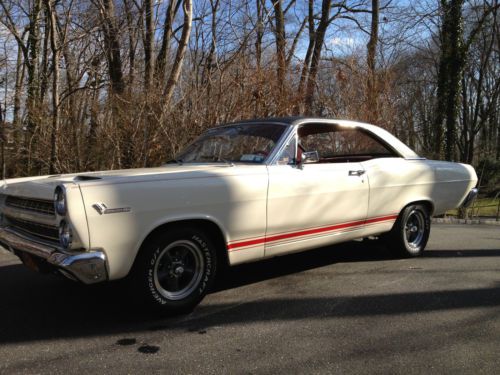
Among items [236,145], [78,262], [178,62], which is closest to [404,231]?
[236,145]

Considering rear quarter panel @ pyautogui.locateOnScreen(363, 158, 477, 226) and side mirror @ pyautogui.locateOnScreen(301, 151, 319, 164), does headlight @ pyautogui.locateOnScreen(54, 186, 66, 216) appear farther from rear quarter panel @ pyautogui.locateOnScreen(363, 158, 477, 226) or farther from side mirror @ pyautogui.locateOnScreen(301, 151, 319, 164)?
rear quarter panel @ pyautogui.locateOnScreen(363, 158, 477, 226)

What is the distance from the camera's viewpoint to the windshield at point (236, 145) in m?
4.23

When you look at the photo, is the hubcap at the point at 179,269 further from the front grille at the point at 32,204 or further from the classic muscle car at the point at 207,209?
the front grille at the point at 32,204

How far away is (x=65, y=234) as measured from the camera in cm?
302

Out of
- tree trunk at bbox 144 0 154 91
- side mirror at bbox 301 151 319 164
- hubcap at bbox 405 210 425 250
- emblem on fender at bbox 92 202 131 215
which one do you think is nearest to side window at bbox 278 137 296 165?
side mirror at bbox 301 151 319 164

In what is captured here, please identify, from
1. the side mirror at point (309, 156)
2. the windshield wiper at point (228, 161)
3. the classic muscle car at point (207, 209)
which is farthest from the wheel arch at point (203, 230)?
the side mirror at point (309, 156)

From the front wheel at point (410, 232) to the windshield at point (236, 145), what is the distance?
78.3 inches

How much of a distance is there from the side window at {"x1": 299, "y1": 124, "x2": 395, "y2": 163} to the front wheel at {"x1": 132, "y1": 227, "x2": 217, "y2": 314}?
1.63m

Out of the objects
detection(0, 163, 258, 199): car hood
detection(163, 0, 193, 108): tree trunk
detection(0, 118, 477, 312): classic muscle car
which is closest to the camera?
detection(0, 118, 477, 312): classic muscle car

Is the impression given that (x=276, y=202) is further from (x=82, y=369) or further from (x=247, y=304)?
(x=82, y=369)

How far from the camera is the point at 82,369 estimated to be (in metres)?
2.67

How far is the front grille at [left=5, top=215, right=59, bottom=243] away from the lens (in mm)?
3258

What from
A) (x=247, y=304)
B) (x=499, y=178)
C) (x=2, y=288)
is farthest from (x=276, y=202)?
(x=499, y=178)

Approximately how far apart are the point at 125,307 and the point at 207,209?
1.11 metres
